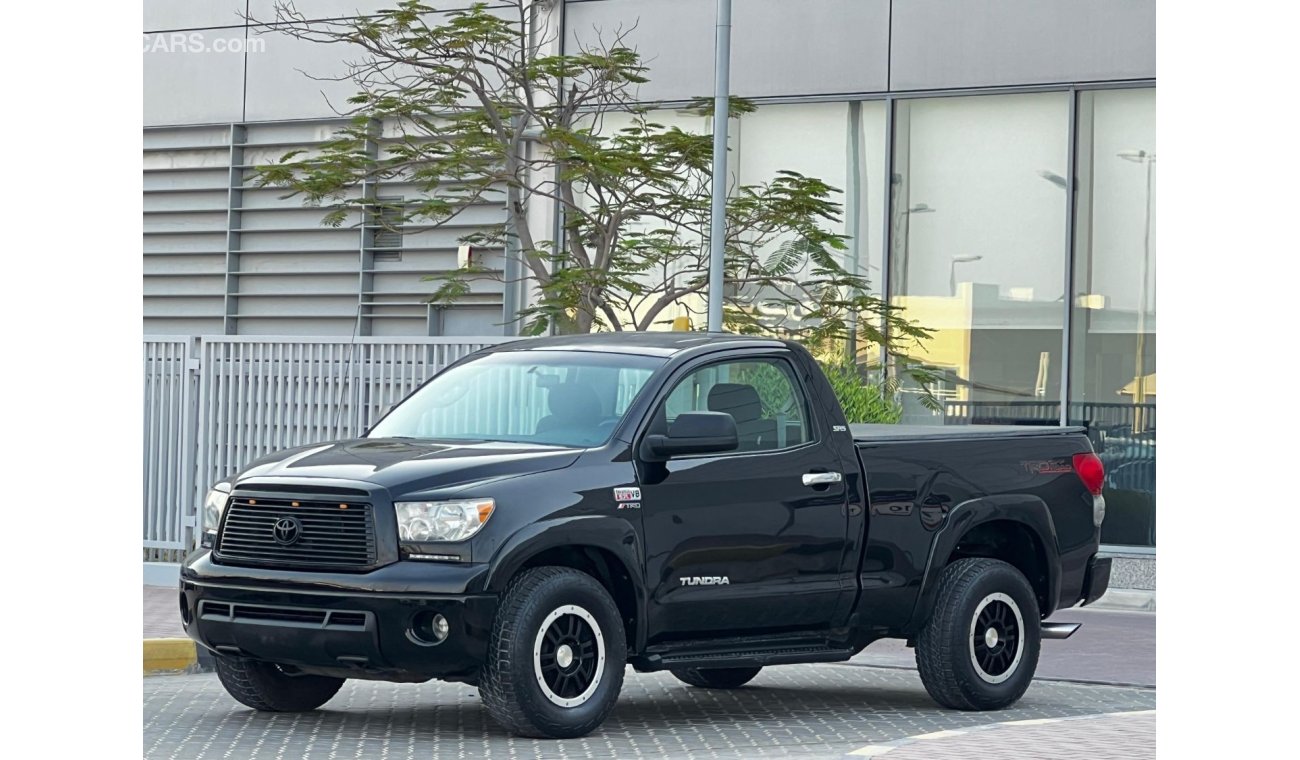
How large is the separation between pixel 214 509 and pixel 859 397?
9.42 meters

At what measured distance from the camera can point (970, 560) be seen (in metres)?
10.9

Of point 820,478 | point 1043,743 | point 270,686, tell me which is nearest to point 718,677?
point 820,478

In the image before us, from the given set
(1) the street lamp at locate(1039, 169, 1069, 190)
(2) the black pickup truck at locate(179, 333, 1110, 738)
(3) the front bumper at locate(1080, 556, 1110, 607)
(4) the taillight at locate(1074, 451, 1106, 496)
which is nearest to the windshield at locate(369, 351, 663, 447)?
(2) the black pickup truck at locate(179, 333, 1110, 738)

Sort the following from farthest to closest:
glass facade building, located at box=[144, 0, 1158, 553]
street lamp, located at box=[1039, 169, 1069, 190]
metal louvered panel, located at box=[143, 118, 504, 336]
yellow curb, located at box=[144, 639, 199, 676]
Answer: metal louvered panel, located at box=[143, 118, 504, 336] → street lamp, located at box=[1039, 169, 1069, 190] → glass facade building, located at box=[144, 0, 1158, 553] → yellow curb, located at box=[144, 639, 199, 676]

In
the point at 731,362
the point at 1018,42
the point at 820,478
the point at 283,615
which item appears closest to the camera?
the point at 283,615

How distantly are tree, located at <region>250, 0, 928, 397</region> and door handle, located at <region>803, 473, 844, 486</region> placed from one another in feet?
29.6

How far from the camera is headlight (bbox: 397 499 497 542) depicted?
8898 millimetres

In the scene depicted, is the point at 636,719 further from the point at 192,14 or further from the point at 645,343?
the point at 192,14

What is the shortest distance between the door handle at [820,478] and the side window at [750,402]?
0.19m

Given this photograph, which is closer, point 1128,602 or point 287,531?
point 287,531

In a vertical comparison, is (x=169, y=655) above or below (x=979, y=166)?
below

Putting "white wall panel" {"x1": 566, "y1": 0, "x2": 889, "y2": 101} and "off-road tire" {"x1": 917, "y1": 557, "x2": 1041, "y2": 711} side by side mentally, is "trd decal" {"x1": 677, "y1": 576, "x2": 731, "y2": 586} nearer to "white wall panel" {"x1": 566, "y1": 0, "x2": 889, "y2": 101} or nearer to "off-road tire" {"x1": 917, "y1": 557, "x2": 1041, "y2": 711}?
"off-road tire" {"x1": 917, "y1": 557, "x2": 1041, "y2": 711}

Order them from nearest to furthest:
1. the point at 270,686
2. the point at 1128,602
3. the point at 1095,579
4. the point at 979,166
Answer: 1. the point at 270,686
2. the point at 1095,579
3. the point at 1128,602
4. the point at 979,166

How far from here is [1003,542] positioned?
1127 cm
